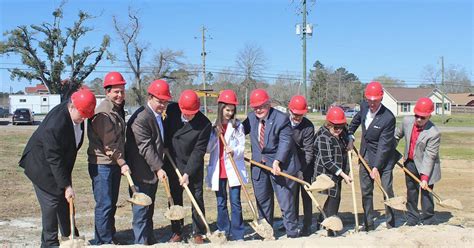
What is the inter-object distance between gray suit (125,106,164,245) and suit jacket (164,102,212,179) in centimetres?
22

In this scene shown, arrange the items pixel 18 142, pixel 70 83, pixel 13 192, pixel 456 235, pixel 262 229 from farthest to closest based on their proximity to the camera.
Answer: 1. pixel 70 83
2. pixel 18 142
3. pixel 13 192
4. pixel 262 229
5. pixel 456 235

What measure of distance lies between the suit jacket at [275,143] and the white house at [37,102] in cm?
5080

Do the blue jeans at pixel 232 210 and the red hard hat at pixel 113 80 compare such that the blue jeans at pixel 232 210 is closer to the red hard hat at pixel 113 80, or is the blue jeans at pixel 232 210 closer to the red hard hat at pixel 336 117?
the red hard hat at pixel 336 117

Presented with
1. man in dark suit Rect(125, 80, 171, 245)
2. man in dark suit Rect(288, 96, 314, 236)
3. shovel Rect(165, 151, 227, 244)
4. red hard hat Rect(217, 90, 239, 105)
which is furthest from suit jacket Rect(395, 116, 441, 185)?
man in dark suit Rect(125, 80, 171, 245)

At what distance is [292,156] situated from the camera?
6.09 metres

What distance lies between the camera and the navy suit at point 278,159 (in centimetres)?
590

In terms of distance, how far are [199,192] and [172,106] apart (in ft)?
3.48

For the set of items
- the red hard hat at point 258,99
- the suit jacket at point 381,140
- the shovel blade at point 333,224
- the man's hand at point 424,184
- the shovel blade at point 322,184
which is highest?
the red hard hat at point 258,99

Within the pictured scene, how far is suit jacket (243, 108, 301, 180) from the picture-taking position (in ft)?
19.3

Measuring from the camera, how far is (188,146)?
5.75m

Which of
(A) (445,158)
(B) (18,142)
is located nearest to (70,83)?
(B) (18,142)

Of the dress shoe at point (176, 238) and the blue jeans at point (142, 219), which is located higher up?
the blue jeans at point (142, 219)

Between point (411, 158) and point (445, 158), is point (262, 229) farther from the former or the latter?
point (445, 158)

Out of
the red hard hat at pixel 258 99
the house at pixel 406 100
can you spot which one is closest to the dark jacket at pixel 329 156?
the red hard hat at pixel 258 99
